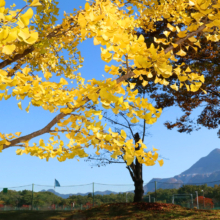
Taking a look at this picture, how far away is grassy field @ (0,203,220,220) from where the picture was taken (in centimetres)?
882

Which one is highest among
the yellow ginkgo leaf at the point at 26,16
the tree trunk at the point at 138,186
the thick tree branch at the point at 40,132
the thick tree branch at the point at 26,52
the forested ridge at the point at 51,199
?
the thick tree branch at the point at 26,52

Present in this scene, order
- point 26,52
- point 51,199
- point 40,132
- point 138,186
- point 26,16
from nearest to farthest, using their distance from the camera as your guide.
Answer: point 26,16 → point 40,132 → point 26,52 → point 138,186 → point 51,199

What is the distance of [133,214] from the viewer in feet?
29.9

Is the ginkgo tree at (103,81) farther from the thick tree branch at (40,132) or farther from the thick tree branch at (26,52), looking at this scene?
the thick tree branch at (26,52)

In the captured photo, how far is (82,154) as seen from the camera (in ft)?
Result: 8.76

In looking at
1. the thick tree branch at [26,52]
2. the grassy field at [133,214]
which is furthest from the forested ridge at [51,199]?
the thick tree branch at [26,52]

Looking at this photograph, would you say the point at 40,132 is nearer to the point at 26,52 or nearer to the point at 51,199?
the point at 26,52

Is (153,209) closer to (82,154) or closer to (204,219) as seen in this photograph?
(204,219)

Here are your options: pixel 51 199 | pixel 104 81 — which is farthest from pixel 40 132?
pixel 51 199

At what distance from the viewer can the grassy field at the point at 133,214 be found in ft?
28.9

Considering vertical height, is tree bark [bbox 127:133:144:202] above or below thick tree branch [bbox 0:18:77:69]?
below

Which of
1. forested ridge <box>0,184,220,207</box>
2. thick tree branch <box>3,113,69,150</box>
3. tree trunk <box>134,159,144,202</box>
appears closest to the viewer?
thick tree branch <box>3,113,69,150</box>

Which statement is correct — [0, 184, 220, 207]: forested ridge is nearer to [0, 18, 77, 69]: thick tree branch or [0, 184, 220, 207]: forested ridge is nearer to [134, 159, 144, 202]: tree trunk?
[134, 159, 144, 202]: tree trunk

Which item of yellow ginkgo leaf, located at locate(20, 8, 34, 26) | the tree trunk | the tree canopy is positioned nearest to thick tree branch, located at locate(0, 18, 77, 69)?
the tree canopy
